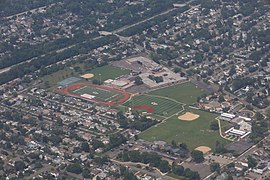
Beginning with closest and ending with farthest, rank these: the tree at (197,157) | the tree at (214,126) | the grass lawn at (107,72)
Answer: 1. the tree at (197,157)
2. the tree at (214,126)
3. the grass lawn at (107,72)

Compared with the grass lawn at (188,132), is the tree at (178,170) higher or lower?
higher

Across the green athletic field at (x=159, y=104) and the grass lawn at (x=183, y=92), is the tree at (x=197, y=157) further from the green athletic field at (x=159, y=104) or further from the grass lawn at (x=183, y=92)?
the grass lawn at (x=183, y=92)

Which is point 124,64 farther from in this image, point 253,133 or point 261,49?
point 253,133

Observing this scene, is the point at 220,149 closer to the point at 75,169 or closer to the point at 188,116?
the point at 188,116

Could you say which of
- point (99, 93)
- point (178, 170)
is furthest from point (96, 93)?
point (178, 170)

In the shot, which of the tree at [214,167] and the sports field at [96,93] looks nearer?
the tree at [214,167]

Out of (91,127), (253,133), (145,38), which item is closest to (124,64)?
(145,38)

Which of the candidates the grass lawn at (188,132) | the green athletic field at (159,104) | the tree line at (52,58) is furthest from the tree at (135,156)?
the tree line at (52,58)
